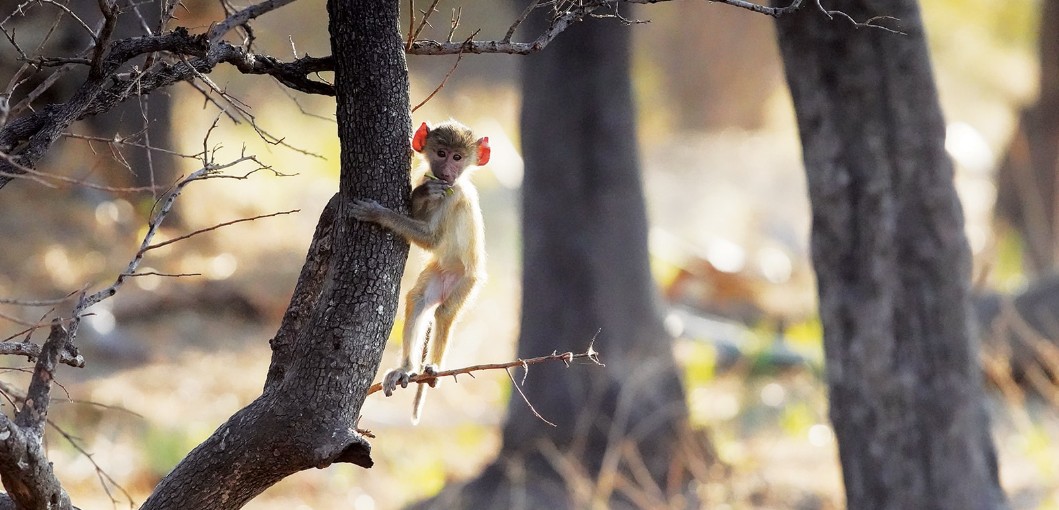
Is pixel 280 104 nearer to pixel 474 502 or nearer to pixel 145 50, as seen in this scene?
pixel 474 502

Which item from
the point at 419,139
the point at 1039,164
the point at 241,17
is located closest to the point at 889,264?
the point at 419,139

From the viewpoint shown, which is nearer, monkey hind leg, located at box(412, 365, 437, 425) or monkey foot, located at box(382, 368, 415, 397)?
monkey foot, located at box(382, 368, 415, 397)

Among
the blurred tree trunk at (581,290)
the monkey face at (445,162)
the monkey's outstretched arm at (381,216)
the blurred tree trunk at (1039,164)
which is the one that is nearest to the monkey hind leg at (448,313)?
the monkey face at (445,162)

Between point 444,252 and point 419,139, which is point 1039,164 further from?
point 419,139

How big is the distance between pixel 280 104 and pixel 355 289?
59.3 feet

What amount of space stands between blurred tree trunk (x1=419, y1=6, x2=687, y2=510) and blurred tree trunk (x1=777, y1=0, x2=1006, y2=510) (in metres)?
2.50

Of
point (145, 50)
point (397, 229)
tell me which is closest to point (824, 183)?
point (397, 229)

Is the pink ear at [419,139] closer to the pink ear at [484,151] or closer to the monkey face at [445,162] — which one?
the pink ear at [484,151]

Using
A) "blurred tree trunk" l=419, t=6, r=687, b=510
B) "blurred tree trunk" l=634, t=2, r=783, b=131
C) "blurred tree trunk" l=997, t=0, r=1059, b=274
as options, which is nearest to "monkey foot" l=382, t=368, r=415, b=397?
"blurred tree trunk" l=419, t=6, r=687, b=510

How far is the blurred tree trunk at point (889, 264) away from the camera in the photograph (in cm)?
462

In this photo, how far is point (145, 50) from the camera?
2545 mm

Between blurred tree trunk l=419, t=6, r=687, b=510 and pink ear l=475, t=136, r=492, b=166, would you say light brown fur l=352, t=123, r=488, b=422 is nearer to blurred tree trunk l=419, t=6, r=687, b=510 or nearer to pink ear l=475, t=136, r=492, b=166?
pink ear l=475, t=136, r=492, b=166

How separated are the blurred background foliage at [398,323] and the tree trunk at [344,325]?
378mm

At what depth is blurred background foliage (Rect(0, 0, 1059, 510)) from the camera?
768 cm
